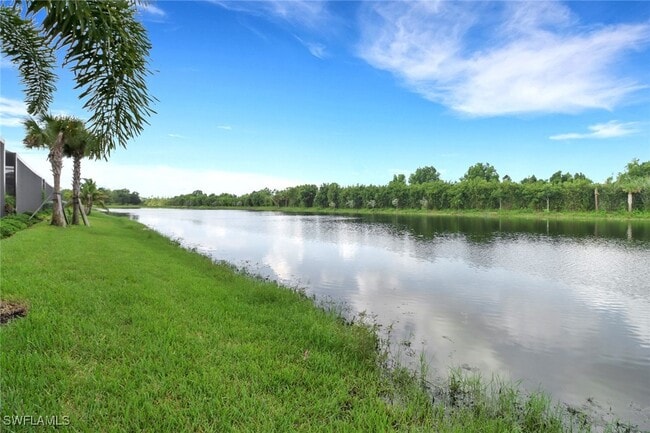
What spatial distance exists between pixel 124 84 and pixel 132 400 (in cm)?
307

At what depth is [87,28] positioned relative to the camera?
2.95m

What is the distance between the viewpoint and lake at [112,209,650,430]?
680 cm

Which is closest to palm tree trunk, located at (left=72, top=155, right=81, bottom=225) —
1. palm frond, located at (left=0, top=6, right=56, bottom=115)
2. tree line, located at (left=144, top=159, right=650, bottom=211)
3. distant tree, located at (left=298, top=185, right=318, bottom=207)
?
palm frond, located at (left=0, top=6, right=56, bottom=115)

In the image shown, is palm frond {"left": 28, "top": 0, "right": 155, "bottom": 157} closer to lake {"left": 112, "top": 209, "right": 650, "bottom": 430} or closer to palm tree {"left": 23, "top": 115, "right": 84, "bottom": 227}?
lake {"left": 112, "top": 209, "right": 650, "bottom": 430}

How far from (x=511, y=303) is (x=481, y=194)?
219 feet

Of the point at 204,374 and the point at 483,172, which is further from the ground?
the point at 483,172

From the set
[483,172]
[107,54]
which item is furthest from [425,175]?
[107,54]

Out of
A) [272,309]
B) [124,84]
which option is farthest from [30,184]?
[124,84]

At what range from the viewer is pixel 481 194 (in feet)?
238

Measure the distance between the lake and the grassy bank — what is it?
1.33 m

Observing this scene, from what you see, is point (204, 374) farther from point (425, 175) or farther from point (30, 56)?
point (425, 175)

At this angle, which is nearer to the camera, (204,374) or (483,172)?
(204,374)

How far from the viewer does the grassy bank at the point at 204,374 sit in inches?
141

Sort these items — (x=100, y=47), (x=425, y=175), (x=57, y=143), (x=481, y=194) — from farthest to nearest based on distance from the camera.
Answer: (x=425, y=175) < (x=481, y=194) < (x=57, y=143) < (x=100, y=47)
